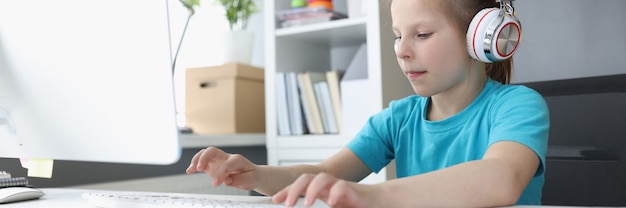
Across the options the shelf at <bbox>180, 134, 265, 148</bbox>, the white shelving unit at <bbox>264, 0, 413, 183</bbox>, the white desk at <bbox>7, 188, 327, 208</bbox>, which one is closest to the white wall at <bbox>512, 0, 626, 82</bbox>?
the white shelving unit at <bbox>264, 0, 413, 183</bbox>

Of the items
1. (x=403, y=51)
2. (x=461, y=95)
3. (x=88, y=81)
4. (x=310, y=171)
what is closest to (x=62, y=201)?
(x=88, y=81)

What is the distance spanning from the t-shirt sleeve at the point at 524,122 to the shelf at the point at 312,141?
1.00 meters

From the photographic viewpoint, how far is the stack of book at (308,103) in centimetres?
196

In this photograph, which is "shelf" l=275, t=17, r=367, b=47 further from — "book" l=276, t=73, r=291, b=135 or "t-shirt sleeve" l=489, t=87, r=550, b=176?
"t-shirt sleeve" l=489, t=87, r=550, b=176

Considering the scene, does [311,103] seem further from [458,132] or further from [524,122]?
[524,122]

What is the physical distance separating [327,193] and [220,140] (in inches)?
52.7

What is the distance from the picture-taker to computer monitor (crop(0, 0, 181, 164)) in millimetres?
592

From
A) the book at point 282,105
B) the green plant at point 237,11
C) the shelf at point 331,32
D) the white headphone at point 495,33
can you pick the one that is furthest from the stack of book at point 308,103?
the white headphone at point 495,33

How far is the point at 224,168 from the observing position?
2.80ft

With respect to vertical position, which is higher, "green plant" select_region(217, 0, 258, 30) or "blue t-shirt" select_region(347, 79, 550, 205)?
"green plant" select_region(217, 0, 258, 30)

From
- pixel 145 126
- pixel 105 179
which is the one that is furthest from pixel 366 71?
pixel 145 126

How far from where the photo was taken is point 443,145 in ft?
3.39

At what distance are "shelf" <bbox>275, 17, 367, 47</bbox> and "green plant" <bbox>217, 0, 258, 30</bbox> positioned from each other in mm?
273

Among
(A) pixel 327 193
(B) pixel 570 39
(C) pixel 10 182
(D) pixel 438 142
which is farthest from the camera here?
(B) pixel 570 39
